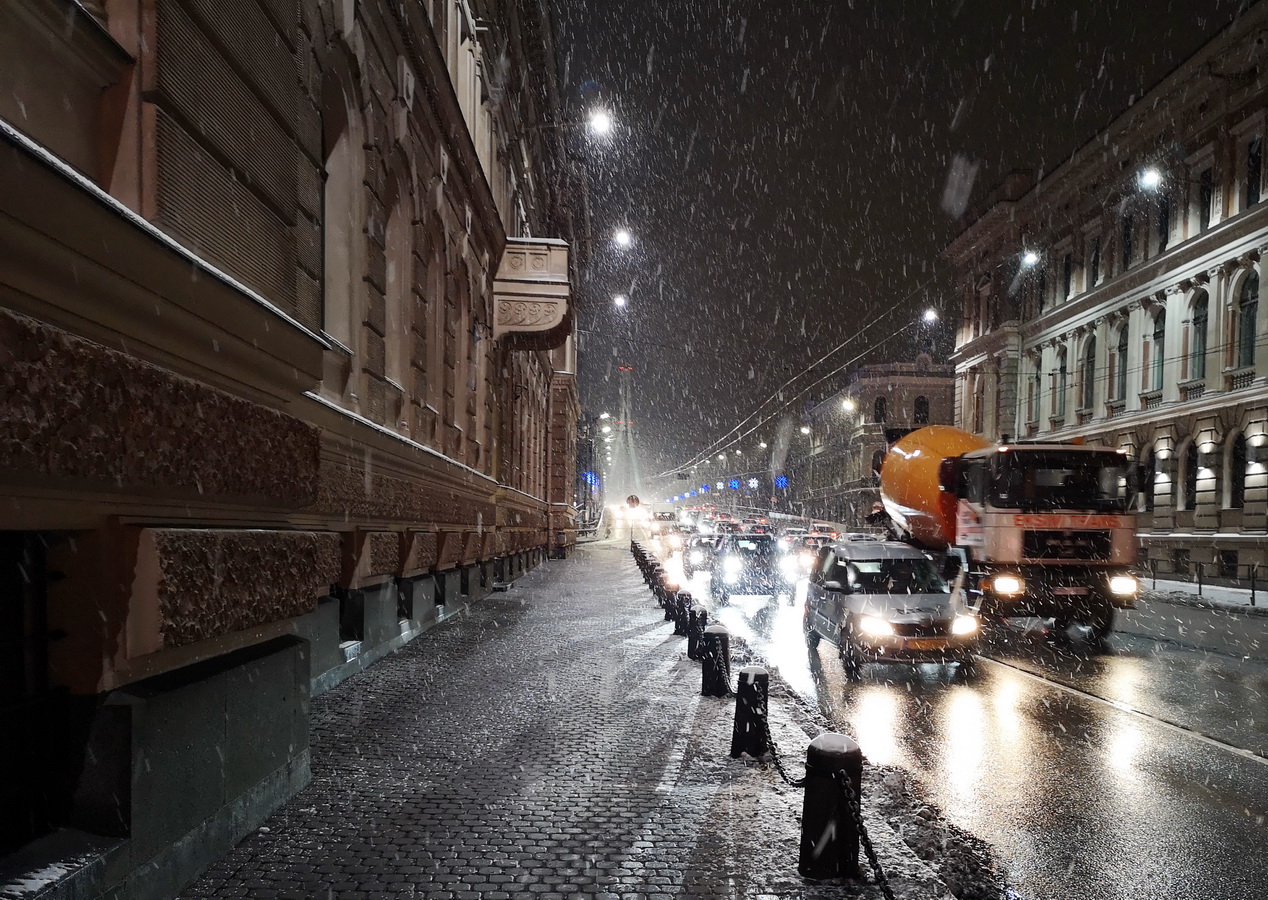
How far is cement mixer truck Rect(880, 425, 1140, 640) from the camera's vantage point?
13.6 m

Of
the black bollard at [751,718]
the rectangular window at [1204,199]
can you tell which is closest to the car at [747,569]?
the black bollard at [751,718]

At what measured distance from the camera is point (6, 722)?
10.8 feet

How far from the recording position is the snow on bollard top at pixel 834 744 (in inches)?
166

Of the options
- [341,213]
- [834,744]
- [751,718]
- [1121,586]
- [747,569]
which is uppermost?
[341,213]

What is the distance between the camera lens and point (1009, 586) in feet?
44.7

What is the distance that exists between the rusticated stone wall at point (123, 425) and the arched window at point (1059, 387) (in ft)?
135

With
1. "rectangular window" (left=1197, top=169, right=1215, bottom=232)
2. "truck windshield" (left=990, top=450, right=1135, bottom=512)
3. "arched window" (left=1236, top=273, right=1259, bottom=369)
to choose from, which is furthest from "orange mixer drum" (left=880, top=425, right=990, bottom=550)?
"rectangular window" (left=1197, top=169, right=1215, bottom=232)

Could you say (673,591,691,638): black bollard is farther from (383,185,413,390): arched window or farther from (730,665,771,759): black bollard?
(730,665,771,759): black bollard

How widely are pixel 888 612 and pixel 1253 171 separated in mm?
26079

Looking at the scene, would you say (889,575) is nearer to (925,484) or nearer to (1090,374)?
(925,484)

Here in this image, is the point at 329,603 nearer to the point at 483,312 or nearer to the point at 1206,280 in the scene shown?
the point at 483,312

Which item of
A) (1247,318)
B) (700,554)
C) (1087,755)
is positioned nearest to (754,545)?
(700,554)

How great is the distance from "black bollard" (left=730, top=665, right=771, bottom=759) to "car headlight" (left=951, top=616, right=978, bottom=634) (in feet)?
15.6

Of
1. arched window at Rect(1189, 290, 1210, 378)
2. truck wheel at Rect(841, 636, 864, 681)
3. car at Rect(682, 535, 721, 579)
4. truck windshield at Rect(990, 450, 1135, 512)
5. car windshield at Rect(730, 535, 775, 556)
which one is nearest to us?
truck wheel at Rect(841, 636, 864, 681)
